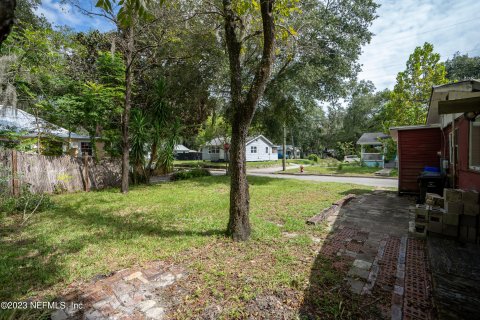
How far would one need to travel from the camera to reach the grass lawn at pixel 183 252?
8.36 feet

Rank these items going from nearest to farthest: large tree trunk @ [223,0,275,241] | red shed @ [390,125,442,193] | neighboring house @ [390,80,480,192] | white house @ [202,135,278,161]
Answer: neighboring house @ [390,80,480,192] → large tree trunk @ [223,0,275,241] → red shed @ [390,125,442,193] → white house @ [202,135,278,161]

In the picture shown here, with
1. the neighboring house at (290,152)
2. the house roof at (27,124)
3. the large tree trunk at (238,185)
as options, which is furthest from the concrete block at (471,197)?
the neighboring house at (290,152)

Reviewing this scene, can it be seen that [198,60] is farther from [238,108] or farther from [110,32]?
[238,108]

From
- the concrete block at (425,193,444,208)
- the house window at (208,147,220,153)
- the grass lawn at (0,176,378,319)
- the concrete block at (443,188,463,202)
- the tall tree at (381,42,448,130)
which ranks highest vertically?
the tall tree at (381,42,448,130)

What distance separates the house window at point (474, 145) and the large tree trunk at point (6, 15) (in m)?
7.11

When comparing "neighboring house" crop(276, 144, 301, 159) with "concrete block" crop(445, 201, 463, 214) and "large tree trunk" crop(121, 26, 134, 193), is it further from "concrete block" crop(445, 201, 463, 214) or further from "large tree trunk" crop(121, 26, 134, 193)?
"concrete block" crop(445, 201, 463, 214)

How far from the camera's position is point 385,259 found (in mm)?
3359

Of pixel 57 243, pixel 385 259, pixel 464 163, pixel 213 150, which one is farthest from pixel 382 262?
pixel 213 150

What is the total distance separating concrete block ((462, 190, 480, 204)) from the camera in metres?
3.76

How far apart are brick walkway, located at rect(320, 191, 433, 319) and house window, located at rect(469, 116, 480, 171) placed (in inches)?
69.5

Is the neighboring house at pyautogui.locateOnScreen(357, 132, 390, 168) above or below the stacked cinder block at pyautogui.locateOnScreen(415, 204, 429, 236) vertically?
above

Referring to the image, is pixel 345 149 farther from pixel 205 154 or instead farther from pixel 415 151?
pixel 415 151

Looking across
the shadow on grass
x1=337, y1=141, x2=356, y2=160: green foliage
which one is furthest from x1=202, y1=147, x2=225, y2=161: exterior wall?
the shadow on grass

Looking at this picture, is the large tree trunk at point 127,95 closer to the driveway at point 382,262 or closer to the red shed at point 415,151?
the driveway at point 382,262
